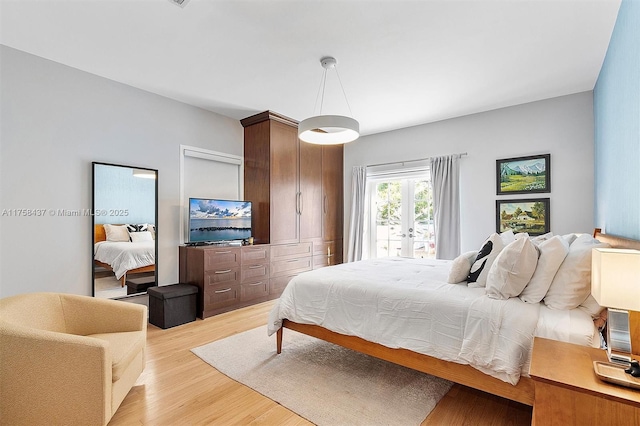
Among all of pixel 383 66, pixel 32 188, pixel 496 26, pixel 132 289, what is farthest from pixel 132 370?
pixel 496 26

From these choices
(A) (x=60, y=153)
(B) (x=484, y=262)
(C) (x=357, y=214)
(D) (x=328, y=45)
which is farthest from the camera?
(C) (x=357, y=214)

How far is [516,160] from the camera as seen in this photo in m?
4.16

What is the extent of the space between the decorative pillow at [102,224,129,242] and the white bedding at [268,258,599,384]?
2.14 m

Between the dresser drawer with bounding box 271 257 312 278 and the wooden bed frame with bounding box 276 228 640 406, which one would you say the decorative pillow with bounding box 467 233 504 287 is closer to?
the wooden bed frame with bounding box 276 228 640 406

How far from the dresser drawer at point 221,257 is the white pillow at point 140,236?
0.74 m

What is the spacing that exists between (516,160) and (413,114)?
1.53m

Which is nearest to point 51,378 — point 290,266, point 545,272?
point 545,272

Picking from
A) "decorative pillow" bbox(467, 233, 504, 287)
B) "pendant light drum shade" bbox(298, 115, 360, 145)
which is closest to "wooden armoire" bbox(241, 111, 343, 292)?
"pendant light drum shade" bbox(298, 115, 360, 145)

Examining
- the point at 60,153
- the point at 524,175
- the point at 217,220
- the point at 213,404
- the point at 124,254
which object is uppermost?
the point at 60,153

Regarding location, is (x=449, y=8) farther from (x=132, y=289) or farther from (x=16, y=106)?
(x=132, y=289)

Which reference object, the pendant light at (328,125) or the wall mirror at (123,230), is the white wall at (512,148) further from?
the wall mirror at (123,230)

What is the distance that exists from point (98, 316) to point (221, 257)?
1.75 meters

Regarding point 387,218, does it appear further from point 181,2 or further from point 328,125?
point 181,2

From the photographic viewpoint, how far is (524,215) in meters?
4.11
